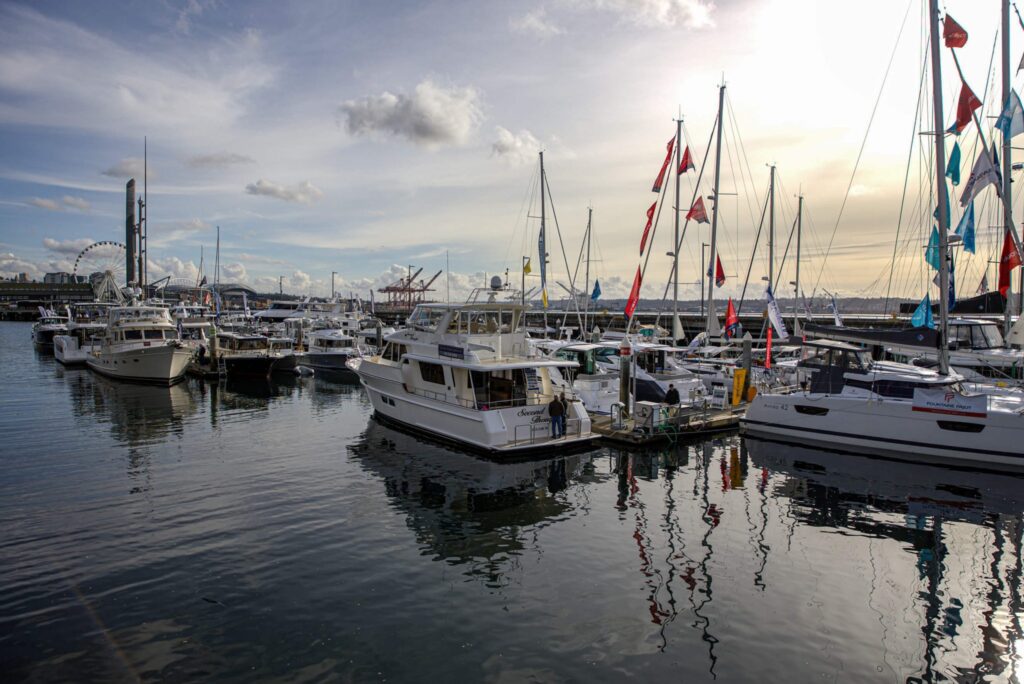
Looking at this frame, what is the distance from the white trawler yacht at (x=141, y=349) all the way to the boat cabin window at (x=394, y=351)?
62.6 feet

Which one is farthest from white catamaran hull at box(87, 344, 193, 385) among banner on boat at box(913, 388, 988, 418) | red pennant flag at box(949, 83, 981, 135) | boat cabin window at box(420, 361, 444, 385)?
red pennant flag at box(949, 83, 981, 135)

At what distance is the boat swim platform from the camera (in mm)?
19797

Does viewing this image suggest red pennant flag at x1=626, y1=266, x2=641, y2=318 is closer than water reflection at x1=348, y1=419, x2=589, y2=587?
No

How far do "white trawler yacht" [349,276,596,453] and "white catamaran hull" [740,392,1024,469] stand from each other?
7.35 meters

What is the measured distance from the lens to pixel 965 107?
18375mm

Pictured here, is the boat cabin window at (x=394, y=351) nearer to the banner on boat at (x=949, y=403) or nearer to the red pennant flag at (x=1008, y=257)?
the banner on boat at (x=949, y=403)

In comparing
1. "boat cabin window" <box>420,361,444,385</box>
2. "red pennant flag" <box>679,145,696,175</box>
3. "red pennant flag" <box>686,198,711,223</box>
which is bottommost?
"boat cabin window" <box>420,361,444,385</box>

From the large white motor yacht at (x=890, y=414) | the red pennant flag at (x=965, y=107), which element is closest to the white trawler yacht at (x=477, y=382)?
the large white motor yacht at (x=890, y=414)

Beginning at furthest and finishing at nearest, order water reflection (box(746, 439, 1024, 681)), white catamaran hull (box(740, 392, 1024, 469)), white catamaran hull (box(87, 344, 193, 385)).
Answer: white catamaran hull (box(87, 344, 193, 385)) < white catamaran hull (box(740, 392, 1024, 469)) < water reflection (box(746, 439, 1024, 681))

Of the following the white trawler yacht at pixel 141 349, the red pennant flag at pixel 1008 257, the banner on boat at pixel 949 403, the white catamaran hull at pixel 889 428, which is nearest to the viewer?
the white catamaran hull at pixel 889 428

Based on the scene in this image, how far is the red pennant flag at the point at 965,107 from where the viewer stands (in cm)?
1820

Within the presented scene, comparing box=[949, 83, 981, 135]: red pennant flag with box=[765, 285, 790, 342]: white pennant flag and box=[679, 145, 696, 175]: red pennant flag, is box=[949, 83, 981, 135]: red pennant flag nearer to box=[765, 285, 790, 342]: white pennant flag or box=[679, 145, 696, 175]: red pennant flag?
box=[765, 285, 790, 342]: white pennant flag

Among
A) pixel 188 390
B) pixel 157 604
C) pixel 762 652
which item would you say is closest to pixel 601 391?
pixel 762 652

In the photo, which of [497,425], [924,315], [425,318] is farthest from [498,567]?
[924,315]
